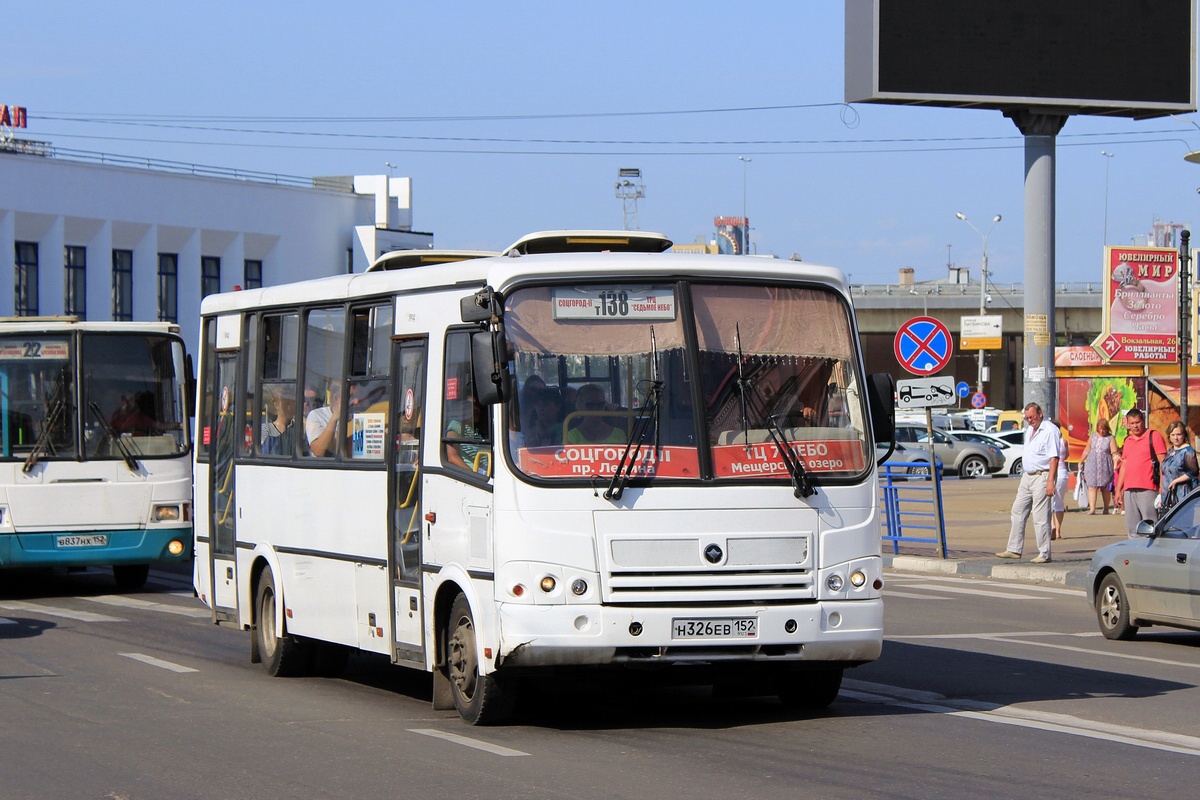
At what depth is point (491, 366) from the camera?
9.31m

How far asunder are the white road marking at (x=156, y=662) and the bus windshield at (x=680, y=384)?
4943 mm

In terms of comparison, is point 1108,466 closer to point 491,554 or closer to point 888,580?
point 888,580

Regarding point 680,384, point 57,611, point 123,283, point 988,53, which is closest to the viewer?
point 680,384

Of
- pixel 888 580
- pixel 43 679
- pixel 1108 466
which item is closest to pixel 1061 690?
pixel 43 679

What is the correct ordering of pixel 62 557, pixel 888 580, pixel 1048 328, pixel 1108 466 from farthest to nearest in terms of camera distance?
1. pixel 1108 466
2. pixel 1048 328
3. pixel 888 580
4. pixel 62 557

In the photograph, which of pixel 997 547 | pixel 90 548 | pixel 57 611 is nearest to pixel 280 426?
pixel 57 611

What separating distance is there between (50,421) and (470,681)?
36.5ft

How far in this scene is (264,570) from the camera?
43.0ft

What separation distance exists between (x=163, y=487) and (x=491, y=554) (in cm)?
A: 1137

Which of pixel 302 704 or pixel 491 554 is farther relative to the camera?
pixel 302 704

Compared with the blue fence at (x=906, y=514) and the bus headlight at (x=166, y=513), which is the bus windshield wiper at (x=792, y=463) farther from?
the blue fence at (x=906, y=514)

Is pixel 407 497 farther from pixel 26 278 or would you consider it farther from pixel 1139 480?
pixel 26 278

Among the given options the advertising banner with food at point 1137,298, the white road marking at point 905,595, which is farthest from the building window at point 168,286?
the white road marking at point 905,595

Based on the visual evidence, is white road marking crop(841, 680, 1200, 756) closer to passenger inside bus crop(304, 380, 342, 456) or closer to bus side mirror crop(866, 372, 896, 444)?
bus side mirror crop(866, 372, 896, 444)
